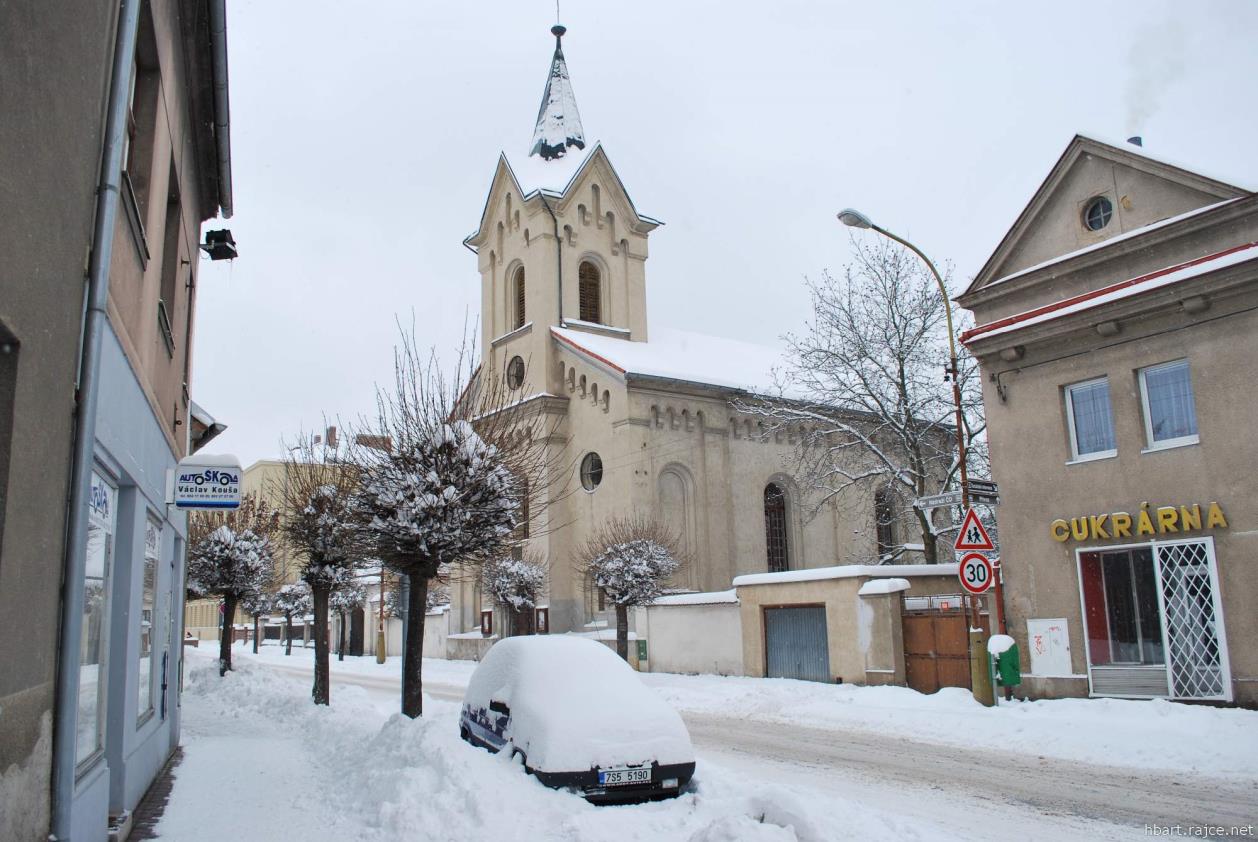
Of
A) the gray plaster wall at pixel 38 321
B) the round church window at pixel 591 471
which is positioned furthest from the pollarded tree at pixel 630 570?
the gray plaster wall at pixel 38 321

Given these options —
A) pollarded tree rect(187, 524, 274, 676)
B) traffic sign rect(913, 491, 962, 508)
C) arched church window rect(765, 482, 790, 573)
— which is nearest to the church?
arched church window rect(765, 482, 790, 573)

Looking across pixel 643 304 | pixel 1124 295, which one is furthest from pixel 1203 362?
pixel 643 304

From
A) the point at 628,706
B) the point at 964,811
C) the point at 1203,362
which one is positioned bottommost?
the point at 964,811

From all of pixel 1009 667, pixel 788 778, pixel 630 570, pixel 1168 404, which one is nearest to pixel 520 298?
pixel 630 570

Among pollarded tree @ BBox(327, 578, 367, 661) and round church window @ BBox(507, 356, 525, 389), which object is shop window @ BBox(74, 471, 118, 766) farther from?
pollarded tree @ BBox(327, 578, 367, 661)

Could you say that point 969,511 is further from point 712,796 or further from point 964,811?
point 712,796

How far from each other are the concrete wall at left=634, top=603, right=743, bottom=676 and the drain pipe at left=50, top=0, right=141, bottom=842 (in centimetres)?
2175

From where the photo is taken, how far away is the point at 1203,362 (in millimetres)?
14945

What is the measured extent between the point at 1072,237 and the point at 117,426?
15.9 m

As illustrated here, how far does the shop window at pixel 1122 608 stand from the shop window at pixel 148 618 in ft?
45.9

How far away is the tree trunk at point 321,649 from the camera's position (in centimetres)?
1880

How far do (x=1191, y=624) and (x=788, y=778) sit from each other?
780 cm

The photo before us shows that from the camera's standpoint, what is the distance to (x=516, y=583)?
33.6 meters

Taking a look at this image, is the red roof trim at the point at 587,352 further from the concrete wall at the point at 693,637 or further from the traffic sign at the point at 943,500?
the traffic sign at the point at 943,500
